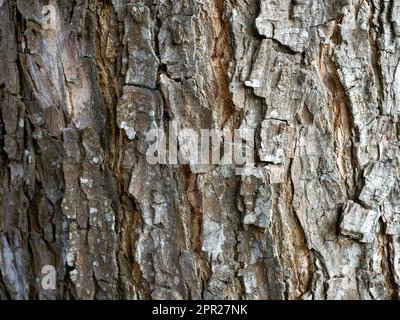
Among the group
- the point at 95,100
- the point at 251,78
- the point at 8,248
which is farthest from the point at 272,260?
the point at 8,248

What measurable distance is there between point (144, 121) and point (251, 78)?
0.27m

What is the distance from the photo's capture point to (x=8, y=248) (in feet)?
3.88

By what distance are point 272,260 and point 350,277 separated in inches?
8.0

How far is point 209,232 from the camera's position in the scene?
1.07m

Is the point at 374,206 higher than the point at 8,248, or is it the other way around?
the point at 374,206

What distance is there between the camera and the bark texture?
3.48 ft

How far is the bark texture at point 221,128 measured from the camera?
106cm

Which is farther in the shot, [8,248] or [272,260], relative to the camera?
[8,248]

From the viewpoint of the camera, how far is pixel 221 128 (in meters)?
1.07
